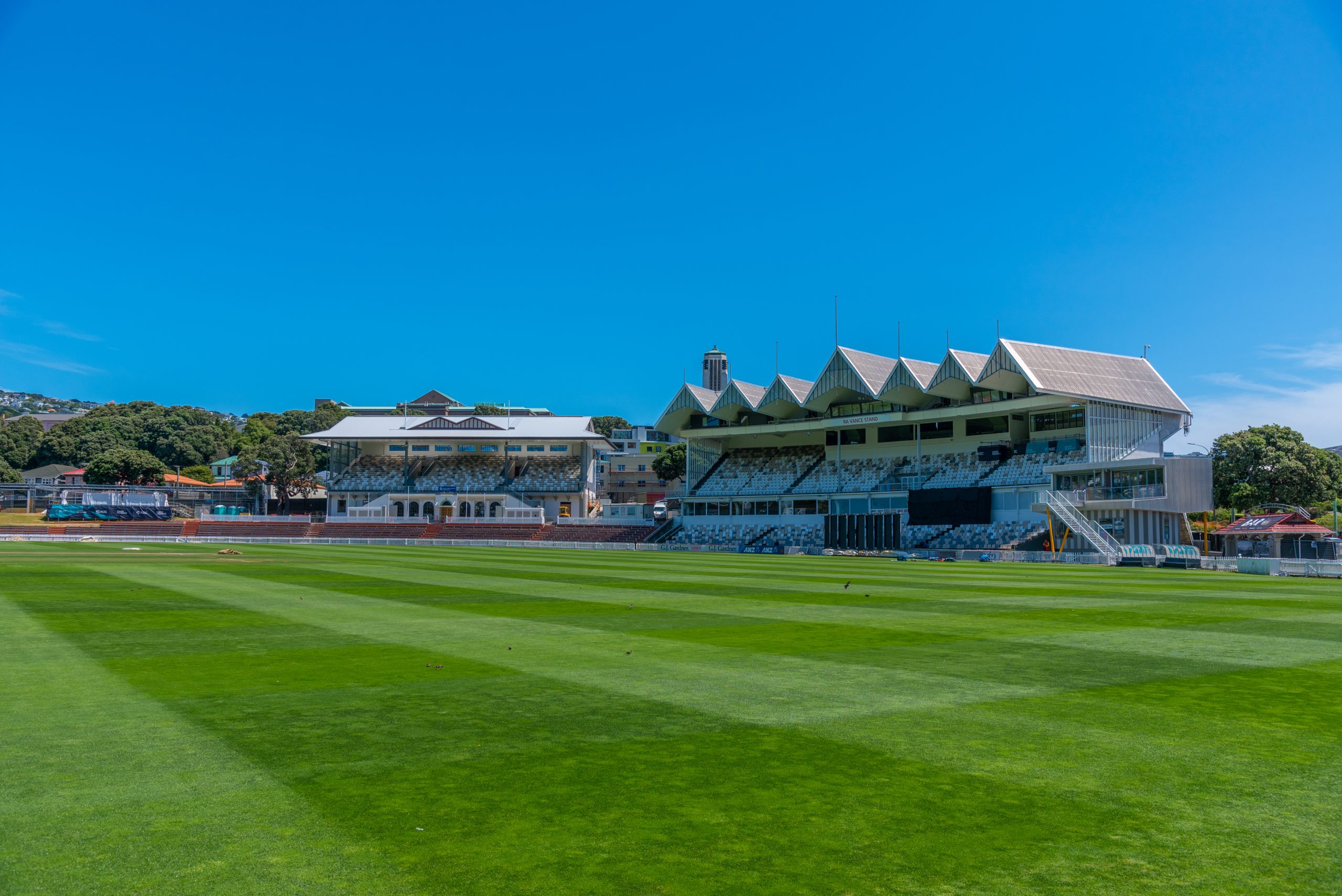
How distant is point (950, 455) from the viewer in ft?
228

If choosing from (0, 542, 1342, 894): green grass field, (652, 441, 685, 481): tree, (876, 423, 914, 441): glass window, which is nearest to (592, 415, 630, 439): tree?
(652, 441, 685, 481): tree

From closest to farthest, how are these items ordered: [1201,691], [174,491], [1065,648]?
[1201,691] → [1065,648] → [174,491]

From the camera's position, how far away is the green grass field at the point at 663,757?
4.61m

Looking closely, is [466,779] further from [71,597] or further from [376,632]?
[71,597]

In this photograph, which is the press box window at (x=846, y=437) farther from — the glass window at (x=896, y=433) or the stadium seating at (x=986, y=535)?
the stadium seating at (x=986, y=535)

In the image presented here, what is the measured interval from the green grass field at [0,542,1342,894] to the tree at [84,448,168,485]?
109 meters

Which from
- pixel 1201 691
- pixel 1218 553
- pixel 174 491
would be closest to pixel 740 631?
pixel 1201 691

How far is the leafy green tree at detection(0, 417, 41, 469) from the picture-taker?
449 ft

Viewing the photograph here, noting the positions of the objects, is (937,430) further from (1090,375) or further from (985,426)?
(1090,375)

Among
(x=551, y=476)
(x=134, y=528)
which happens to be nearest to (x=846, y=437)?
(x=551, y=476)

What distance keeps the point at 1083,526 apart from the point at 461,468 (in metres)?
59.8

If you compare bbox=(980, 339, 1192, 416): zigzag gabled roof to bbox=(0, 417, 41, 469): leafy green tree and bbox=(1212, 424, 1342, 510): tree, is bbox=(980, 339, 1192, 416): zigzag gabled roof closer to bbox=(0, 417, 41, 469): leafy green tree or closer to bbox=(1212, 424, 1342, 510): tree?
bbox=(1212, 424, 1342, 510): tree

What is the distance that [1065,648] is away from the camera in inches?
499

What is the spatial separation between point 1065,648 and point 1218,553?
160 ft
